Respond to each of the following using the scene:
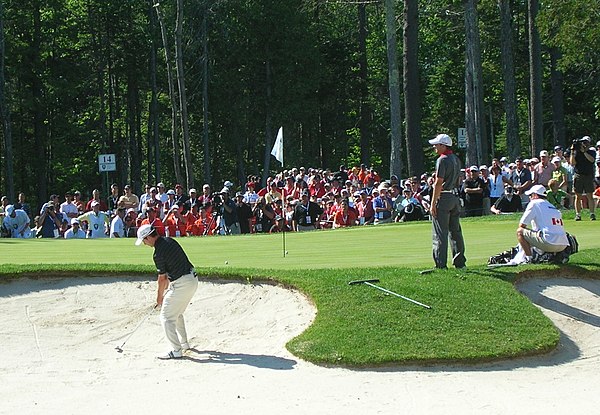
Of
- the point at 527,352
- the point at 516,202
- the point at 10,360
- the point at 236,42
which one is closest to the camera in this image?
the point at 527,352

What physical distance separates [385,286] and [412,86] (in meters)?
17.3

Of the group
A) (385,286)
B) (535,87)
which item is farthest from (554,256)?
(535,87)

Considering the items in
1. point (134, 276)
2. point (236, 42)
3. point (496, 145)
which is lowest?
point (134, 276)

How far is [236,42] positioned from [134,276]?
38722mm

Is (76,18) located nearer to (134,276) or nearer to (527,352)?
(134,276)

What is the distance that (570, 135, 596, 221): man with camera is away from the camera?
21.1 meters

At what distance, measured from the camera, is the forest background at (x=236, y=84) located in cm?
4944

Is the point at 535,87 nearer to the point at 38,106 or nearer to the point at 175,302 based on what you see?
the point at 175,302

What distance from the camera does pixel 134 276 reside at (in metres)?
14.8

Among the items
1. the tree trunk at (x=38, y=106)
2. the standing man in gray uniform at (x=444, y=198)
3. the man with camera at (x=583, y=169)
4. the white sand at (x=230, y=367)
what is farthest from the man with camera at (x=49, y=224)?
the tree trunk at (x=38, y=106)

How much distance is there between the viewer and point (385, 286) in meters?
13.0

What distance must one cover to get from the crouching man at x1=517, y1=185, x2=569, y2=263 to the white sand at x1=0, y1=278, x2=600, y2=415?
1.92ft

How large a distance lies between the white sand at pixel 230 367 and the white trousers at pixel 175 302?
0.41 metres

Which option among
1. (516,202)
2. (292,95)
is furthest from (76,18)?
(516,202)
